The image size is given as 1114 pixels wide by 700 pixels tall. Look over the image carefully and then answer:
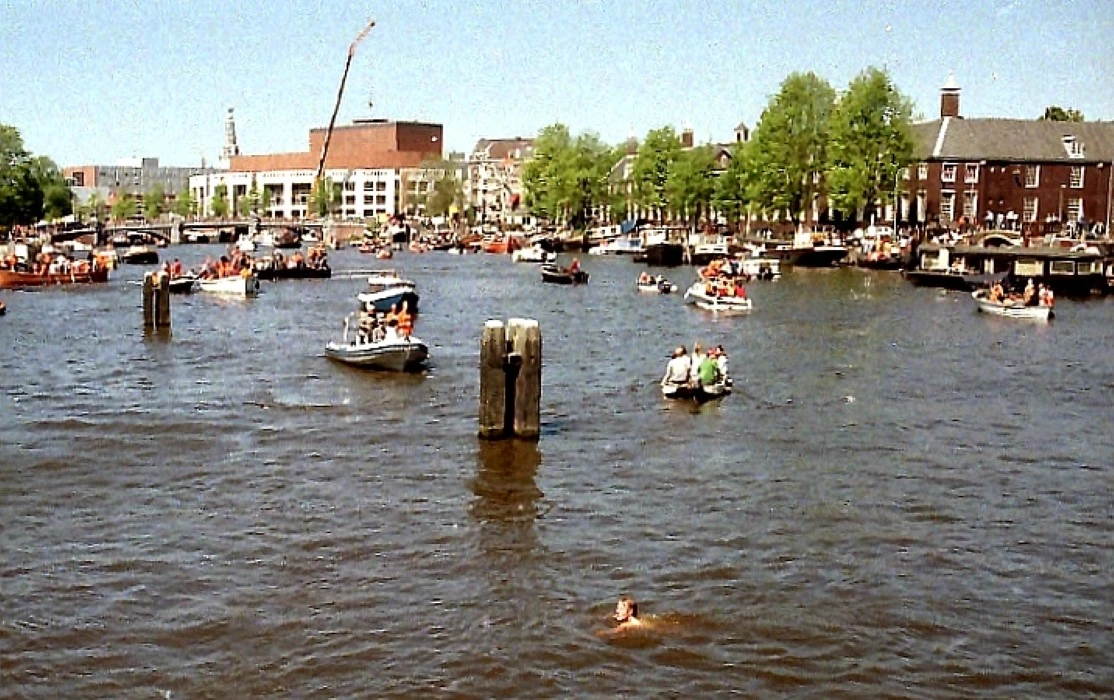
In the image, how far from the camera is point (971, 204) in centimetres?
12775

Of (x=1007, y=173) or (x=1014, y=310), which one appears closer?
(x=1014, y=310)

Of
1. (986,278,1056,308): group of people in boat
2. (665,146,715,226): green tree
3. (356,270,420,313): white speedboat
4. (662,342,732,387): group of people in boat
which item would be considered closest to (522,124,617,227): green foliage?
(665,146,715,226): green tree

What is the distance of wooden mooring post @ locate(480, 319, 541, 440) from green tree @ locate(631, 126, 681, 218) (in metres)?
122

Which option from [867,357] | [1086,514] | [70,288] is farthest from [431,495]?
[70,288]

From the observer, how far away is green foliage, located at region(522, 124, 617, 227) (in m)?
168

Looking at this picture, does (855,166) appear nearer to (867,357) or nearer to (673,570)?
(867,357)

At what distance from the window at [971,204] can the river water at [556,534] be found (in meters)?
80.2

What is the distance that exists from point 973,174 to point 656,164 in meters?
38.8

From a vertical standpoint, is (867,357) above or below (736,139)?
below

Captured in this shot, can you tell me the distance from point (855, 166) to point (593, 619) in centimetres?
10172

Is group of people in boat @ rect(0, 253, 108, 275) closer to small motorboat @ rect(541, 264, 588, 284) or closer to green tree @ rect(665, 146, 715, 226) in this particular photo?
small motorboat @ rect(541, 264, 588, 284)

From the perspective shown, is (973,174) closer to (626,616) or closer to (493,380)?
(493,380)

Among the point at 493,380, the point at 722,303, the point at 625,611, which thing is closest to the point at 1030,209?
the point at 722,303

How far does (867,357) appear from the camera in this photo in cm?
5378
